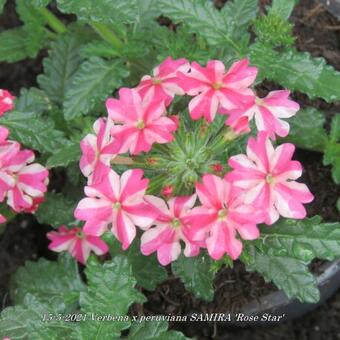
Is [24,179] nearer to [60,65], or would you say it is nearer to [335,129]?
[60,65]

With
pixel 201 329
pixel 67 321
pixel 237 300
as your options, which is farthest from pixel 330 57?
pixel 67 321

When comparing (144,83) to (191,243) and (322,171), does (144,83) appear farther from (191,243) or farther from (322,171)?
(322,171)

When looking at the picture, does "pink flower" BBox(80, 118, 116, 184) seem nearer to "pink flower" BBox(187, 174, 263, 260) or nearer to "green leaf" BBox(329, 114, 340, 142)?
"pink flower" BBox(187, 174, 263, 260)

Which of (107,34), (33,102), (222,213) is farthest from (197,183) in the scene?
(33,102)

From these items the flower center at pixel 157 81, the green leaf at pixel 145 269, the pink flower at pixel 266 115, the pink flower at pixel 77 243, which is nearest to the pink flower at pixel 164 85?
the flower center at pixel 157 81

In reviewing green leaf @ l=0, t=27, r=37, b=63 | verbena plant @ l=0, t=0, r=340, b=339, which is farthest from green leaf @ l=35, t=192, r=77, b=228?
green leaf @ l=0, t=27, r=37, b=63

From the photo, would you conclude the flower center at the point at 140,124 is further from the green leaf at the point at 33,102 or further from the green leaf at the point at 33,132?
the green leaf at the point at 33,102
